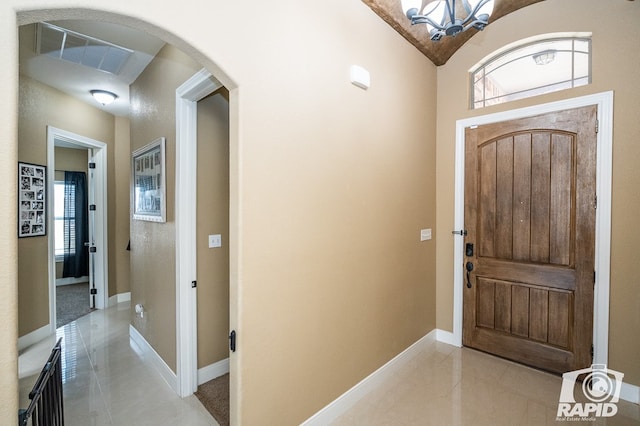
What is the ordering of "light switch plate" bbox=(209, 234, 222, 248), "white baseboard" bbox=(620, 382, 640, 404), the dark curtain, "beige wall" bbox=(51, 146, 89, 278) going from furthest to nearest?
the dark curtain, "beige wall" bbox=(51, 146, 89, 278), "light switch plate" bbox=(209, 234, 222, 248), "white baseboard" bbox=(620, 382, 640, 404)

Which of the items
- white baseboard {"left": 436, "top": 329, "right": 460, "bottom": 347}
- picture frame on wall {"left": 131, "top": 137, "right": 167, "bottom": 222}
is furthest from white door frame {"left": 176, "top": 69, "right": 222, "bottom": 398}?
white baseboard {"left": 436, "top": 329, "right": 460, "bottom": 347}

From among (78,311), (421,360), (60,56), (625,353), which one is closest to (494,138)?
(625,353)

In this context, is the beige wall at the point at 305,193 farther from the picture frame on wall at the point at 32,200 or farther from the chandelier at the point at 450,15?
the picture frame on wall at the point at 32,200

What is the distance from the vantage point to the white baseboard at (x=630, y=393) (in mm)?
2162

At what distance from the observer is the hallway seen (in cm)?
206

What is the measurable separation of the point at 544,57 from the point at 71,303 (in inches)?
277

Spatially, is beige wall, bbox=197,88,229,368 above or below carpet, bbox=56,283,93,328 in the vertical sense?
above

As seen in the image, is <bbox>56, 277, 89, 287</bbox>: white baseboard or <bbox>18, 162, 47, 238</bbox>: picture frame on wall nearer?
<bbox>18, 162, 47, 238</bbox>: picture frame on wall

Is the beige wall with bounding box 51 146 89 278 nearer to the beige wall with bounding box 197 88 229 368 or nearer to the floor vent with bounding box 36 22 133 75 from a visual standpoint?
the floor vent with bounding box 36 22 133 75

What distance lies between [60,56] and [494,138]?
429 cm

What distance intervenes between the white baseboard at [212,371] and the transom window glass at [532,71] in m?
3.54

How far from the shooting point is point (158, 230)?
8.75ft

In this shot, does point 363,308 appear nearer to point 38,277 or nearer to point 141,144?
point 141,144

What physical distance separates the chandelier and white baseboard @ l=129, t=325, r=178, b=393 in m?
3.16
